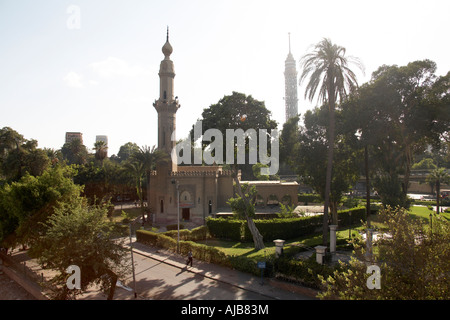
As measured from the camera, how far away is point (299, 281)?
59.9 ft

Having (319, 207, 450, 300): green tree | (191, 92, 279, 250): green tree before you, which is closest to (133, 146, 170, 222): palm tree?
(191, 92, 279, 250): green tree

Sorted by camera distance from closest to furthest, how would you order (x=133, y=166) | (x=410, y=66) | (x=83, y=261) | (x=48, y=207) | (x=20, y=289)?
1. (x=83, y=261)
2. (x=20, y=289)
3. (x=48, y=207)
4. (x=410, y=66)
5. (x=133, y=166)

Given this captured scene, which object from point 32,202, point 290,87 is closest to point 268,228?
point 32,202

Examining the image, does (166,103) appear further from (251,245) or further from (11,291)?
(11,291)

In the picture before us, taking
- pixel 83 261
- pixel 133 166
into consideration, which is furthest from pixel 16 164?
pixel 83 261

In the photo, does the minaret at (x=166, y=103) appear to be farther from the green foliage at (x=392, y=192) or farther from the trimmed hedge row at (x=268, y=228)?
the green foliage at (x=392, y=192)

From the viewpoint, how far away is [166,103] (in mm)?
46375

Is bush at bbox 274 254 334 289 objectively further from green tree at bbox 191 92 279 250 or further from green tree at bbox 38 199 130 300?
green tree at bbox 191 92 279 250

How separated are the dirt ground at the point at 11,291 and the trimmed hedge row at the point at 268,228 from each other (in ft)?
56.5

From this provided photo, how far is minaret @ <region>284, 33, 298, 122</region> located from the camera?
561 feet

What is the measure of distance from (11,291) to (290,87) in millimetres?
173453

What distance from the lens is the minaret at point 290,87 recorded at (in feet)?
561

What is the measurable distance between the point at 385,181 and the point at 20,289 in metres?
39.2
